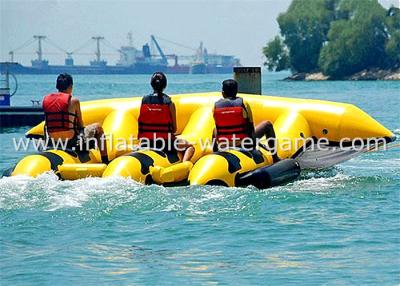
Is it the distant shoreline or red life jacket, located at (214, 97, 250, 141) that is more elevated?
red life jacket, located at (214, 97, 250, 141)

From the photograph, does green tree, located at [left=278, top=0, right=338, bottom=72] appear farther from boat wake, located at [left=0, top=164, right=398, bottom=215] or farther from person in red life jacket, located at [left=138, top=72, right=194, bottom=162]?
boat wake, located at [left=0, top=164, right=398, bottom=215]

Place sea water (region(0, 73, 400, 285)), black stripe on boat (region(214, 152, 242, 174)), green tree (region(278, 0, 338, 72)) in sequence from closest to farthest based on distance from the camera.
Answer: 1. sea water (region(0, 73, 400, 285))
2. black stripe on boat (region(214, 152, 242, 174))
3. green tree (region(278, 0, 338, 72))

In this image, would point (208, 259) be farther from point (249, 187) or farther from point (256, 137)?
point (256, 137)

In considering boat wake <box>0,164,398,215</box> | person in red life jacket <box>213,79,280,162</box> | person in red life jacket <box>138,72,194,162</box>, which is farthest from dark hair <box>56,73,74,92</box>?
person in red life jacket <box>213,79,280,162</box>

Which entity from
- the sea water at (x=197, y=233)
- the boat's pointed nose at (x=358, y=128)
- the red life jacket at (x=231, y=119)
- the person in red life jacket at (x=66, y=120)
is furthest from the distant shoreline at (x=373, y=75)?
the person in red life jacket at (x=66, y=120)

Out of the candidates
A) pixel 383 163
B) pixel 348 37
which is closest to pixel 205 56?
pixel 348 37

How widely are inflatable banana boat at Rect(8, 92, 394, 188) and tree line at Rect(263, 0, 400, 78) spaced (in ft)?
205

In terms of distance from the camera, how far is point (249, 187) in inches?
344

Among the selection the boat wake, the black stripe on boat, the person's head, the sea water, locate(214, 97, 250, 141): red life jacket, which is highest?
the person's head

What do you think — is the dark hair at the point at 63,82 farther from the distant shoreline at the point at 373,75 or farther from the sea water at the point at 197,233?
the distant shoreline at the point at 373,75

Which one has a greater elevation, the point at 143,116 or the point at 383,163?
the point at 143,116

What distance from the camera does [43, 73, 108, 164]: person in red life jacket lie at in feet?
30.1

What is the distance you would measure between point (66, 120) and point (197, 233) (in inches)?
106

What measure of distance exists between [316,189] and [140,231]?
249 centimetres
